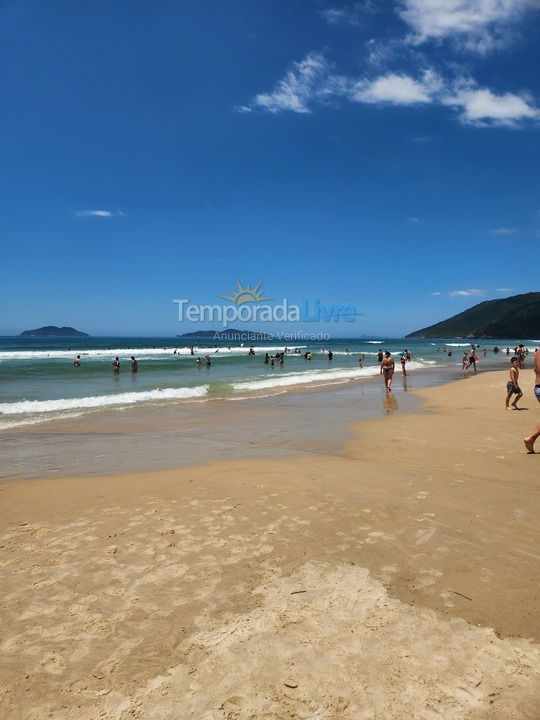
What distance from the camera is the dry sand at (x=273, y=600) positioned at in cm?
244

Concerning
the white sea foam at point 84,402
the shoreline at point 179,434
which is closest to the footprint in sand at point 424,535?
the shoreline at point 179,434

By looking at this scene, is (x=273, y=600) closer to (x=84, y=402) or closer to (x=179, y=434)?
(x=179, y=434)

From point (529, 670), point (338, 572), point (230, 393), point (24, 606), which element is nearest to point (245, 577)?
point (338, 572)

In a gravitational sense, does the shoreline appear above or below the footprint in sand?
below

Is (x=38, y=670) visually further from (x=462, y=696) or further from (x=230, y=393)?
(x=230, y=393)

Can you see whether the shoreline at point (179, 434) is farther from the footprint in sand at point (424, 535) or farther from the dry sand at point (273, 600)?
the footprint in sand at point (424, 535)

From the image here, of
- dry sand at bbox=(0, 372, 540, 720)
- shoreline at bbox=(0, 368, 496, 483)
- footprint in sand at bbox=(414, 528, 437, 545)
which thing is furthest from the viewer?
shoreline at bbox=(0, 368, 496, 483)

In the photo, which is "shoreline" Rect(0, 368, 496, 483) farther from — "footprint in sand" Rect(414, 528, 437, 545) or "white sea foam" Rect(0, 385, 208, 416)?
"footprint in sand" Rect(414, 528, 437, 545)

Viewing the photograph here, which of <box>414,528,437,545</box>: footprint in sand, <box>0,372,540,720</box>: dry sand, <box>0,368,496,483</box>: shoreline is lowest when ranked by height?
<box>0,368,496,483</box>: shoreline

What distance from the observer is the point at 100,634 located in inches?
117

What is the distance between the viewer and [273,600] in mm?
3346

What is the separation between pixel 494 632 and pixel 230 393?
1839 centimetres

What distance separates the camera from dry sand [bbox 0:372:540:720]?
2.44 meters

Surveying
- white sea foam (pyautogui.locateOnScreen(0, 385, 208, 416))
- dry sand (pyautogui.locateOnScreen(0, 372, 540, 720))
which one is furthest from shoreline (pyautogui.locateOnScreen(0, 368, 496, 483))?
white sea foam (pyautogui.locateOnScreen(0, 385, 208, 416))
